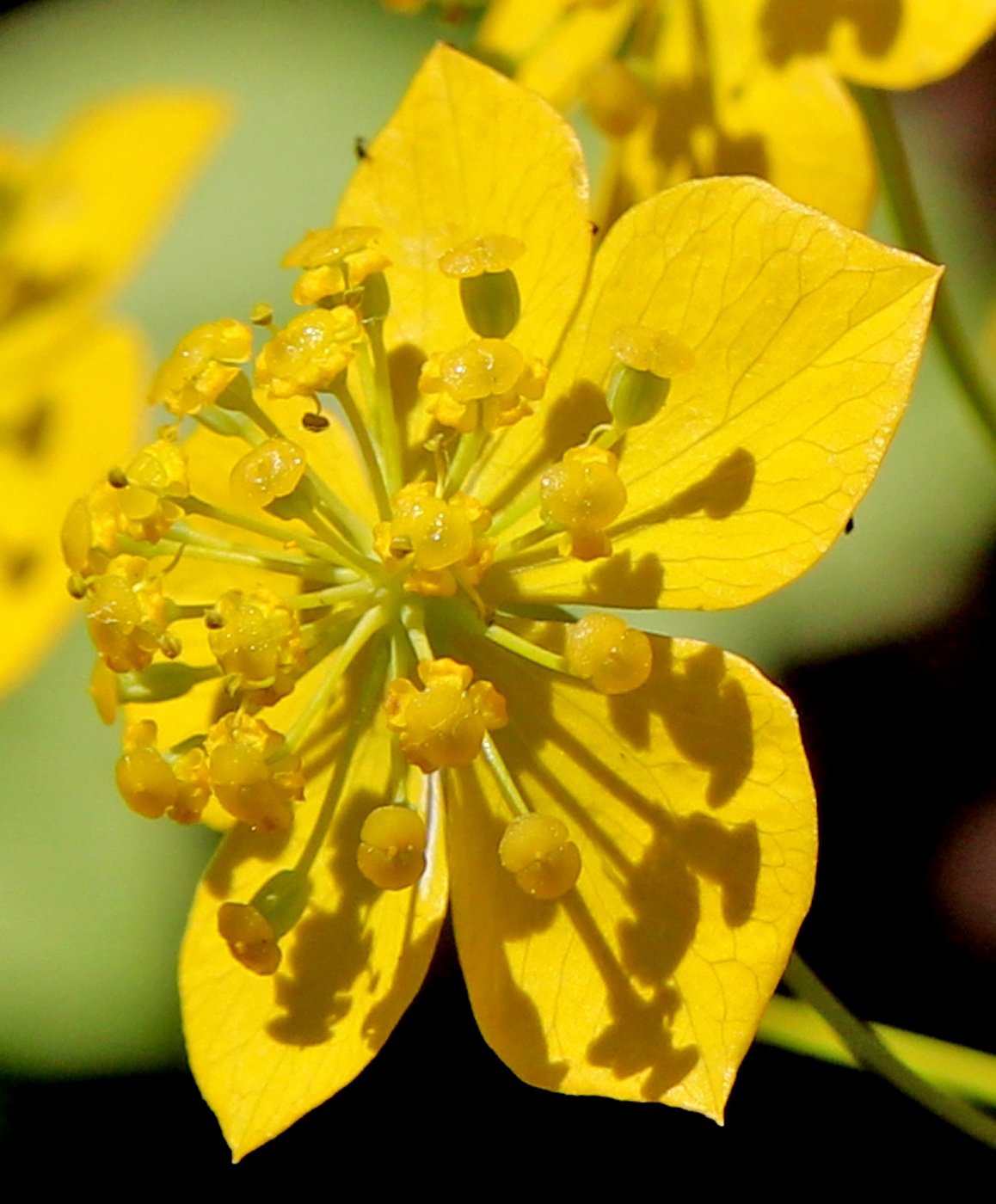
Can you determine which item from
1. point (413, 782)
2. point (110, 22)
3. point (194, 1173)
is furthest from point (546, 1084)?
point (110, 22)

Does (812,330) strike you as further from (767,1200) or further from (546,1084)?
(767,1200)

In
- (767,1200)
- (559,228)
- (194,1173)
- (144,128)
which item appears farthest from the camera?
(144,128)

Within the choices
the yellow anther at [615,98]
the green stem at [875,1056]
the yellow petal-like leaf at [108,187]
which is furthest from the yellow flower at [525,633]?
the yellow petal-like leaf at [108,187]

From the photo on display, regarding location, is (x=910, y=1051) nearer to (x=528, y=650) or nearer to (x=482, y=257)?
(x=528, y=650)

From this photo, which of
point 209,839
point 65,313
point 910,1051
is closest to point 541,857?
point 910,1051

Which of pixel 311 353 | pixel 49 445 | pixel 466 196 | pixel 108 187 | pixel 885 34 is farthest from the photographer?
pixel 108 187

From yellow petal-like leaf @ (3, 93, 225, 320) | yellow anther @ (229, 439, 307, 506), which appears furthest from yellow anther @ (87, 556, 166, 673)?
yellow petal-like leaf @ (3, 93, 225, 320)
